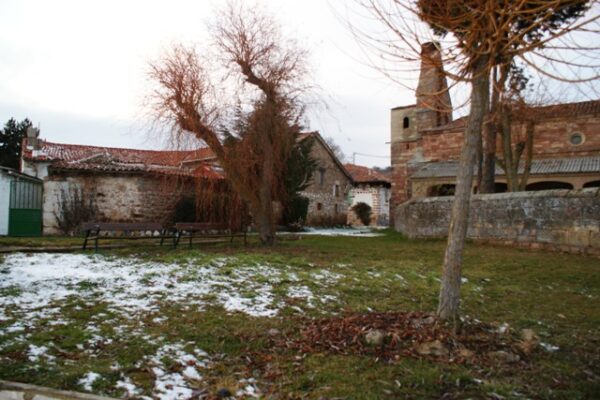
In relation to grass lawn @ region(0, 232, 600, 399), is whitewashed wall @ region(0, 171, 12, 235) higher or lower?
higher

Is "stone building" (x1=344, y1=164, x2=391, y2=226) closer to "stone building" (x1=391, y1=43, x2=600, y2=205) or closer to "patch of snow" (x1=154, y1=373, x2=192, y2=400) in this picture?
"stone building" (x1=391, y1=43, x2=600, y2=205)

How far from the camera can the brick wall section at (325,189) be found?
28531 millimetres

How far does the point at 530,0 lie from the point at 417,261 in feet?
21.4

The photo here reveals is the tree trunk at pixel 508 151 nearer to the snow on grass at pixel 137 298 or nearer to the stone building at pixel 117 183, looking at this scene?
the stone building at pixel 117 183

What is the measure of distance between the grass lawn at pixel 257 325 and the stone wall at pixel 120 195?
895 centimetres

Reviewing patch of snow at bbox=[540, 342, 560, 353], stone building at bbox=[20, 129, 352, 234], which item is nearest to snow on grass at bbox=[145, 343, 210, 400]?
patch of snow at bbox=[540, 342, 560, 353]

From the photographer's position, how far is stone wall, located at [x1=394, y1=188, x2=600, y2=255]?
9891mm

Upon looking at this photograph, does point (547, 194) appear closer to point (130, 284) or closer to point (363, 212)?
point (130, 284)

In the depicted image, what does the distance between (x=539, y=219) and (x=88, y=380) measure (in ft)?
35.7

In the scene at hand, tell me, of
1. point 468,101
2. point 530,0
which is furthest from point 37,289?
point 530,0

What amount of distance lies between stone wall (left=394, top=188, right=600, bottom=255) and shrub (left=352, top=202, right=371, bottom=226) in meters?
21.0

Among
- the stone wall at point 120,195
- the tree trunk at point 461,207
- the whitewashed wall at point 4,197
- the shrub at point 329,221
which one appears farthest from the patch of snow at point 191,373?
the shrub at point 329,221

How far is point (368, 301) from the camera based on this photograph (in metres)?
5.55

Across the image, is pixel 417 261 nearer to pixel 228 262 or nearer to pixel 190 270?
pixel 228 262
